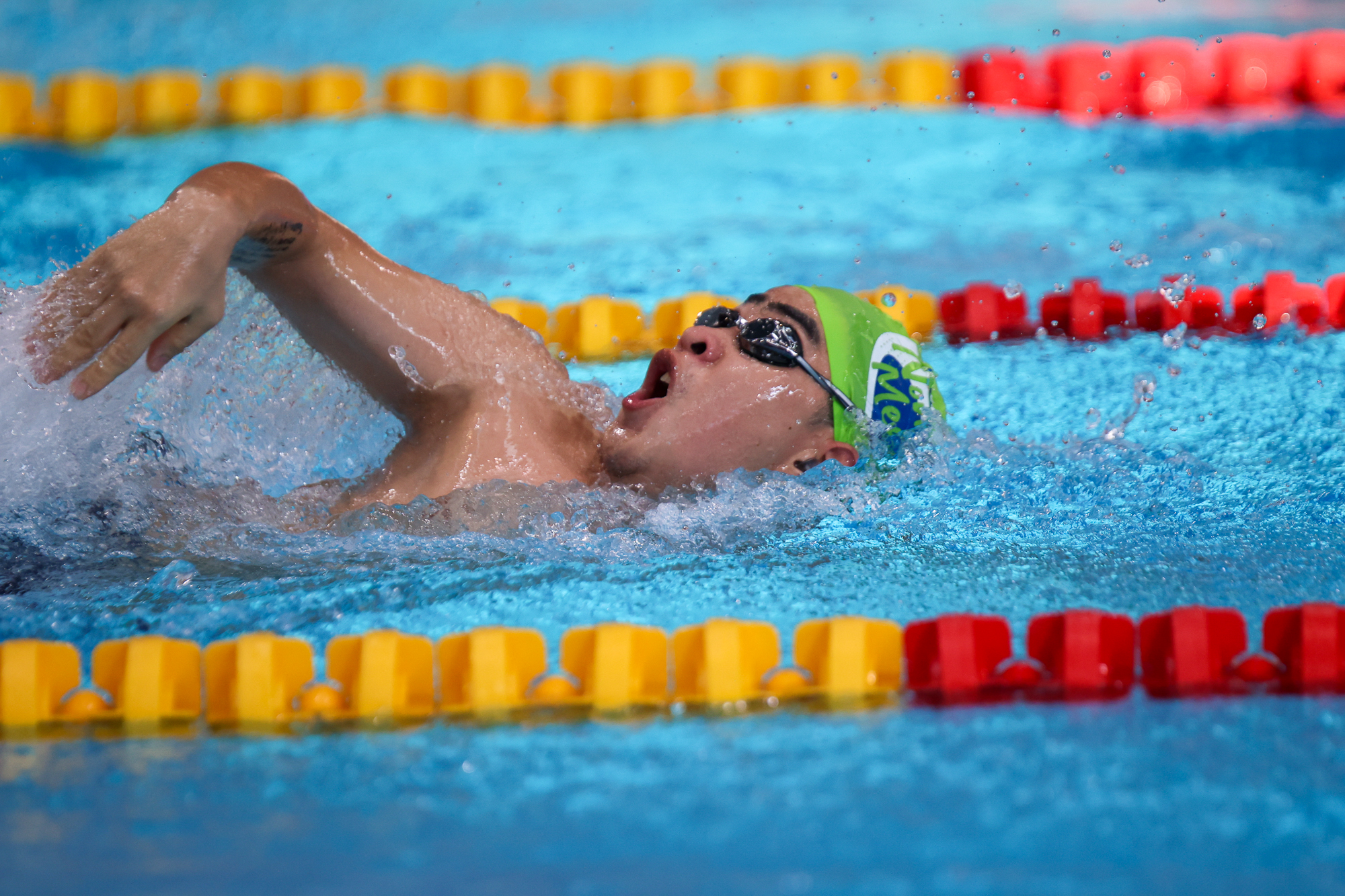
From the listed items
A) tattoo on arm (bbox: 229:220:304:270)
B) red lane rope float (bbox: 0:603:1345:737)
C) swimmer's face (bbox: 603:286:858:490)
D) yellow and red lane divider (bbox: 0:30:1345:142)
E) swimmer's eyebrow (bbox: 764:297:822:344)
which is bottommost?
red lane rope float (bbox: 0:603:1345:737)

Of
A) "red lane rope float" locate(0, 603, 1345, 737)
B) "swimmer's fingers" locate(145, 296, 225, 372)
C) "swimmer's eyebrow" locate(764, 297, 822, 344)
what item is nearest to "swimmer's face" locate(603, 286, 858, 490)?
"swimmer's eyebrow" locate(764, 297, 822, 344)

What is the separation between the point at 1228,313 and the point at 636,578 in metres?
2.26

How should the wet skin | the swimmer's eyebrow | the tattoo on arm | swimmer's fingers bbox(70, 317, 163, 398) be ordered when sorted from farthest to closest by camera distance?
1. the swimmer's eyebrow
2. the wet skin
3. the tattoo on arm
4. swimmer's fingers bbox(70, 317, 163, 398)

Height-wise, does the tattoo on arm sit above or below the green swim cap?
above

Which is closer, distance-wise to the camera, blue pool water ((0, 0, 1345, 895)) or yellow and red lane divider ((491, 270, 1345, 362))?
blue pool water ((0, 0, 1345, 895))

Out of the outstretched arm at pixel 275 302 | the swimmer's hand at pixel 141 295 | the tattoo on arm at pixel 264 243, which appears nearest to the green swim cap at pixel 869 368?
the outstretched arm at pixel 275 302

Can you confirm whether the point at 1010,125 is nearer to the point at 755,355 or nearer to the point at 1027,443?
the point at 1027,443

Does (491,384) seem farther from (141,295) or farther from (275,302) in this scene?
(141,295)

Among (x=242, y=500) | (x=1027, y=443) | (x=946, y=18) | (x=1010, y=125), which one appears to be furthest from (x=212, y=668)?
(x=946, y=18)

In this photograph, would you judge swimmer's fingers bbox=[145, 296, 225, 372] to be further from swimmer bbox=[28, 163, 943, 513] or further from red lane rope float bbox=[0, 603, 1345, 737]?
red lane rope float bbox=[0, 603, 1345, 737]

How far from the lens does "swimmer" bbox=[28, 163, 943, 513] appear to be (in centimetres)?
217

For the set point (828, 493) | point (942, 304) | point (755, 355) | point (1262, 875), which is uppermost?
point (942, 304)

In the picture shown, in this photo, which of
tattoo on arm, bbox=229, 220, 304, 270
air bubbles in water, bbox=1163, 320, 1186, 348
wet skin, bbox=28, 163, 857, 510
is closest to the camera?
tattoo on arm, bbox=229, 220, 304, 270

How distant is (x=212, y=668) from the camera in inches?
69.9
